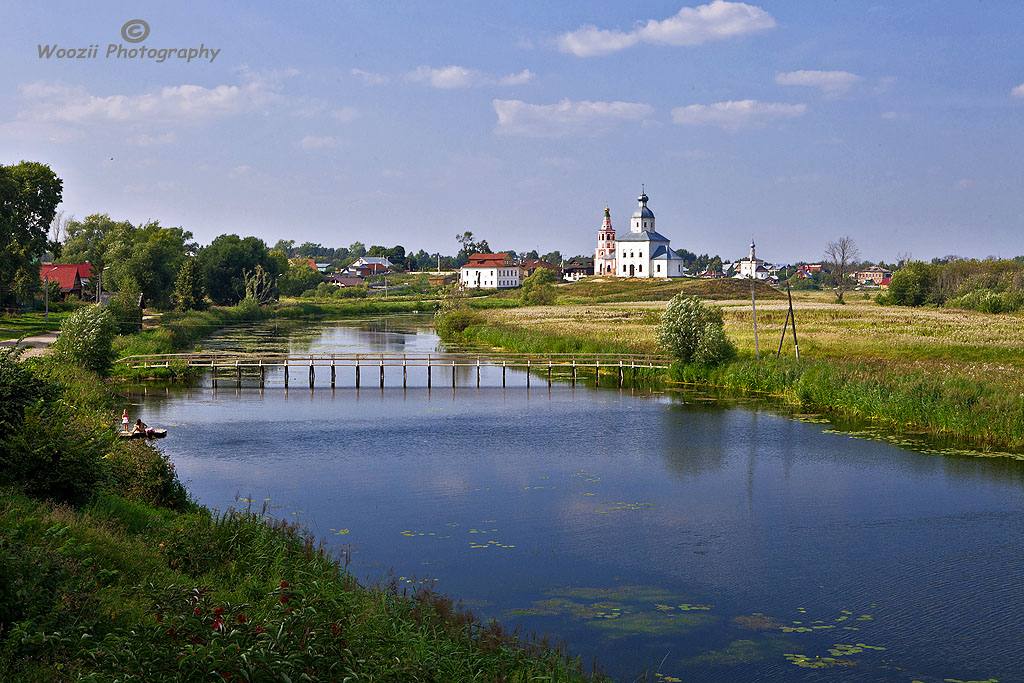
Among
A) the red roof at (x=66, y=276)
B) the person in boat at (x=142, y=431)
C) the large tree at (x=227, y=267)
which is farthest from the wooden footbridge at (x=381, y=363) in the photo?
the large tree at (x=227, y=267)

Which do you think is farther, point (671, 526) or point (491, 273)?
point (491, 273)

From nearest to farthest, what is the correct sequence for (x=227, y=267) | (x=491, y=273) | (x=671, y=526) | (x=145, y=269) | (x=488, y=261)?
(x=671, y=526), (x=145, y=269), (x=227, y=267), (x=491, y=273), (x=488, y=261)

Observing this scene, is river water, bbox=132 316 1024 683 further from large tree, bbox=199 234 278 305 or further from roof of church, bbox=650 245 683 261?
roof of church, bbox=650 245 683 261

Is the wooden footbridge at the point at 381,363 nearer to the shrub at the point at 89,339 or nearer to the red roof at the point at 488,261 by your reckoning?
the shrub at the point at 89,339

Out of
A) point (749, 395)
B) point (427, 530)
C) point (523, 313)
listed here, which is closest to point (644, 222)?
point (523, 313)

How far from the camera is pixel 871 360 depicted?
40.8 m

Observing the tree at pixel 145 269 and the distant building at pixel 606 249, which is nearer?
the tree at pixel 145 269

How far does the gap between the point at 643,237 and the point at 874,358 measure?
393 ft

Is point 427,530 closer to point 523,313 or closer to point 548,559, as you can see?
point 548,559

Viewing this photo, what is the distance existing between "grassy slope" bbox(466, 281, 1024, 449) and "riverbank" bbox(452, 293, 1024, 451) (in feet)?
0.15

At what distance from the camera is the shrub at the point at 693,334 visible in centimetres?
4678

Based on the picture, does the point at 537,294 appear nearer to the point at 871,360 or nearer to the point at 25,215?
the point at 25,215

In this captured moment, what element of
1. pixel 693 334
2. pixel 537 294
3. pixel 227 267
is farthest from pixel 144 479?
pixel 537 294

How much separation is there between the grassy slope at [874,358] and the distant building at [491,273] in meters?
98.4
